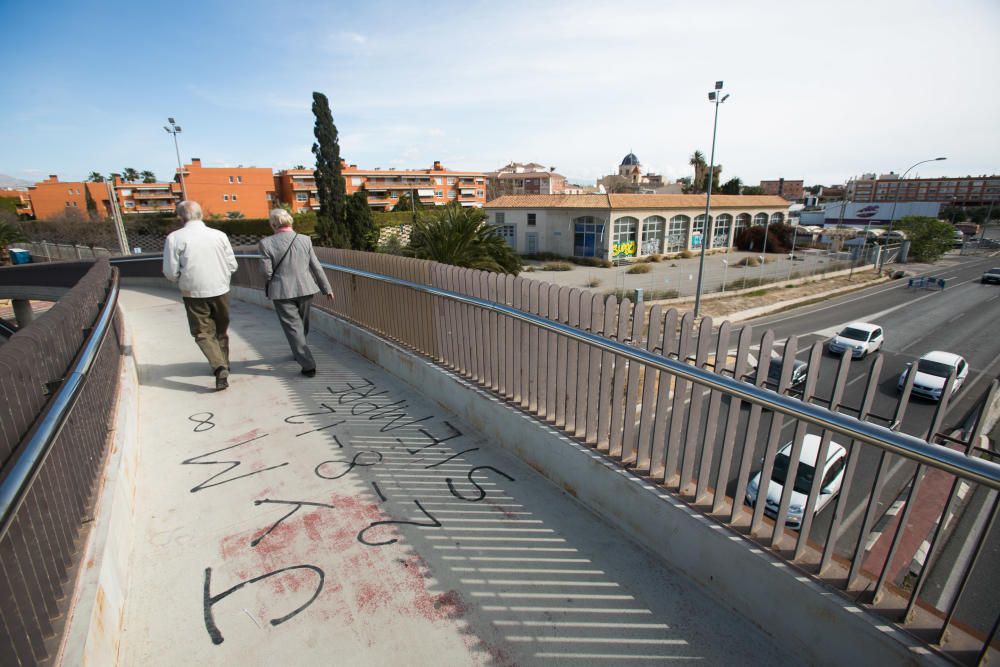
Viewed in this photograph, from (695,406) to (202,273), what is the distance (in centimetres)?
A: 437

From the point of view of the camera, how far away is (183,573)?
7.89 ft

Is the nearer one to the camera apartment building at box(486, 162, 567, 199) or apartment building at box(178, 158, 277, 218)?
apartment building at box(178, 158, 277, 218)

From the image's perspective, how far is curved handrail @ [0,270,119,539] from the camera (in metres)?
1.32

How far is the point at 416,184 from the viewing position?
263ft

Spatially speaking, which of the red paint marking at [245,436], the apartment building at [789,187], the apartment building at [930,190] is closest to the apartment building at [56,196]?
the red paint marking at [245,436]

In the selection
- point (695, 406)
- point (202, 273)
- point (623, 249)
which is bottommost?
point (623, 249)

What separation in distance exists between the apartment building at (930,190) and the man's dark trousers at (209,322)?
12075 centimetres

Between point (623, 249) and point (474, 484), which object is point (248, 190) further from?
point (474, 484)

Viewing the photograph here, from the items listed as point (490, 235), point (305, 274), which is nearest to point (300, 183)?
point (490, 235)

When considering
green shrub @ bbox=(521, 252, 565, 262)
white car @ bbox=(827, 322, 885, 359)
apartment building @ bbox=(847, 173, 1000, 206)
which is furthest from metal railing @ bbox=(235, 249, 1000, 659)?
apartment building @ bbox=(847, 173, 1000, 206)

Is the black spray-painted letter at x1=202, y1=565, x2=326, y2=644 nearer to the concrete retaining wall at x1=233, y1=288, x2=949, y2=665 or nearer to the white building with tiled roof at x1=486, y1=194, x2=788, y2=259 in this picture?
the concrete retaining wall at x1=233, y1=288, x2=949, y2=665

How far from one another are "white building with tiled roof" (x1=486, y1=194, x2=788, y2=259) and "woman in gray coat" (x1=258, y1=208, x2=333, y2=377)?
123 feet

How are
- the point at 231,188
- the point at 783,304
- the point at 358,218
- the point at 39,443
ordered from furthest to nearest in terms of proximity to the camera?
the point at 231,188 → the point at 783,304 → the point at 358,218 → the point at 39,443

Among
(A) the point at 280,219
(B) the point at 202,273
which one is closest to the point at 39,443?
(B) the point at 202,273
